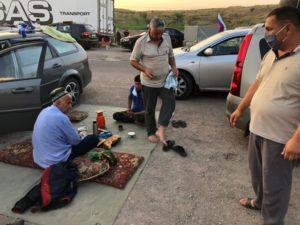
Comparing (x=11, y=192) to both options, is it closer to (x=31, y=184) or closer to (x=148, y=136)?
(x=31, y=184)

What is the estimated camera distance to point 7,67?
15.4 feet

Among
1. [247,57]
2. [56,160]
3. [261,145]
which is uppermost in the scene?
[247,57]

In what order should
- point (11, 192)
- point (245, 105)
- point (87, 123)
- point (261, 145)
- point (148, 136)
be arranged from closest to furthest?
point (261, 145) < point (245, 105) < point (11, 192) < point (148, 136) < point (87, 123)

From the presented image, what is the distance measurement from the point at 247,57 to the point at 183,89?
2.61 metres

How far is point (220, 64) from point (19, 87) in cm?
382

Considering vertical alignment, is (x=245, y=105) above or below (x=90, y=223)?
above

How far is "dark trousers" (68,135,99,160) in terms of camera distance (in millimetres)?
3932

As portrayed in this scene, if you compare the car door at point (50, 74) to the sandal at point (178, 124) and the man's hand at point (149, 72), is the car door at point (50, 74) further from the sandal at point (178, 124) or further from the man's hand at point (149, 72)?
the sandal at point (178, 124)

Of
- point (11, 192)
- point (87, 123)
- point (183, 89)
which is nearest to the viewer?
point (11, 192)

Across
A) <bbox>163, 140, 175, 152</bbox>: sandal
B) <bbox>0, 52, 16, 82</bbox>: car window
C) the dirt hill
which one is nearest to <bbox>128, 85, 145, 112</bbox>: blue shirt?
<bbox>163, 140, 175, 152</bbox>: sandal

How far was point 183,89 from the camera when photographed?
6.93 meters

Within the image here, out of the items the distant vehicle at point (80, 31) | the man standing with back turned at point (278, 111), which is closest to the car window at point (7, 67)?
the man standing with back turned at point (278, 111)

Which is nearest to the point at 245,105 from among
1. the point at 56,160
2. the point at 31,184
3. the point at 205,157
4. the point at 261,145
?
the point at 261,145

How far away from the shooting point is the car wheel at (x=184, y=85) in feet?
22.4
